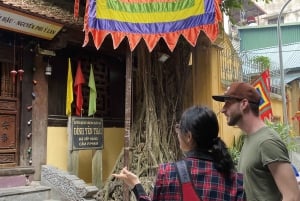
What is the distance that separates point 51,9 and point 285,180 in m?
6.00

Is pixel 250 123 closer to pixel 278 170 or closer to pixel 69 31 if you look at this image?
pixel 278 170

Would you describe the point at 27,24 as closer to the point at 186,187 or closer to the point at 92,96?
the point at 92,96

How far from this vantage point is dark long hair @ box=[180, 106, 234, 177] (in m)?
2.12

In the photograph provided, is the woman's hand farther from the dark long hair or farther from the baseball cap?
the baseball cap

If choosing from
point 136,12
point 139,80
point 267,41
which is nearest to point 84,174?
point 139,80

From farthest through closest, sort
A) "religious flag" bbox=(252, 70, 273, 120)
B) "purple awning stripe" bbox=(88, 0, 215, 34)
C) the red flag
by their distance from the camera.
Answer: "religious flag" bbox=(252, 70, 273, 120)
the red flag
"purple awning stripe" bbox=(88, 0, 215, 34)

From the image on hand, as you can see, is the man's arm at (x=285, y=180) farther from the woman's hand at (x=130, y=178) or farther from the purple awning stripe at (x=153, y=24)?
the purple awning stripe at (x=153, y=24)

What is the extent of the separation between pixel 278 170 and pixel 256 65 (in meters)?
10.2

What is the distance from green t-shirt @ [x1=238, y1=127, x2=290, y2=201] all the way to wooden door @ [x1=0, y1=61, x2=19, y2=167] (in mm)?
5425

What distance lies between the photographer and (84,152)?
28.0 feet

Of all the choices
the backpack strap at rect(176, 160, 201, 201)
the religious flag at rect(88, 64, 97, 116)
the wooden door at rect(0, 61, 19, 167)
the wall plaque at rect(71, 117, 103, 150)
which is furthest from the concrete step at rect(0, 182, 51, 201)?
the backpack strap at rect(176, 160, 201, 201)

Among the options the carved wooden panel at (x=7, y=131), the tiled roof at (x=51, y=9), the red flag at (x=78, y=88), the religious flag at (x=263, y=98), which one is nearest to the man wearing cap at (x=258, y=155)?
the tiled roof at (x=51, y=9)

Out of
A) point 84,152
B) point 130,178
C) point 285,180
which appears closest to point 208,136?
point 130,178

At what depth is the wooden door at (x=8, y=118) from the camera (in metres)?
7.00
